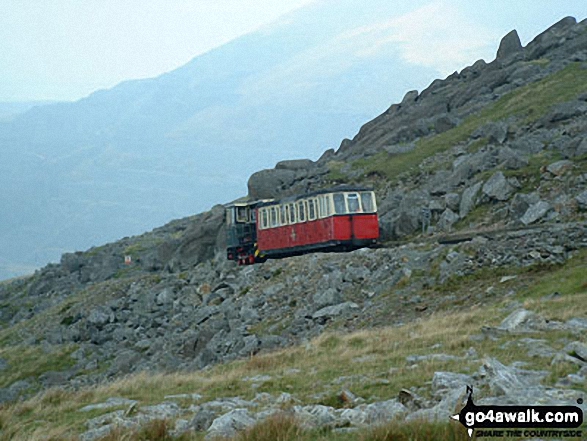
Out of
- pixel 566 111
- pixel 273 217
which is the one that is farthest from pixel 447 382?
pixel 566 111

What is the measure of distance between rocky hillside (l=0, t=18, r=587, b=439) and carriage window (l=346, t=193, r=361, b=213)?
2749 millimetres

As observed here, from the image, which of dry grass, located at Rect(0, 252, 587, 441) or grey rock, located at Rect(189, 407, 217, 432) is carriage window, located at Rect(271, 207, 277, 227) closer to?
dry grass, located at Rect(0, 252, 587, 441)

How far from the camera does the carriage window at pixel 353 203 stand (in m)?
38.8

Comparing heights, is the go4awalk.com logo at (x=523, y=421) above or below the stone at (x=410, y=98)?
below

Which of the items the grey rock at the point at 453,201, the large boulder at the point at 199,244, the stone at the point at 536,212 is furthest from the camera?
the large boulder at the point at 199,244

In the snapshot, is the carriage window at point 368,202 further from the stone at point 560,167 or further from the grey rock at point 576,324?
the grey rock at point 576,324

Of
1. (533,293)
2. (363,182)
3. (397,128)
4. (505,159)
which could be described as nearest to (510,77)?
(397,128)

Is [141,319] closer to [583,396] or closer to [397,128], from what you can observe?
[583,396]

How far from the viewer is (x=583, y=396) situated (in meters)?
8.70

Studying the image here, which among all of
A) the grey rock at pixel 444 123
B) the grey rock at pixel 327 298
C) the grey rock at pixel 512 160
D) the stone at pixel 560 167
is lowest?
the grey rock at pixel 327 298

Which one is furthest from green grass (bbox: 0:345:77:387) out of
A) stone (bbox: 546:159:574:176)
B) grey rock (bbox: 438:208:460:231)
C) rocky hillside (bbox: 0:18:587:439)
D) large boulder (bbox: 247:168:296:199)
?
large boulder (bbox: 247:168:296:199)

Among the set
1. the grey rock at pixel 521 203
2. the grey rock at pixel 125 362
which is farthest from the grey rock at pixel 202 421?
the grey rock at pixel 521 203

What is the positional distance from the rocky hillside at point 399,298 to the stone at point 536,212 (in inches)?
3.2

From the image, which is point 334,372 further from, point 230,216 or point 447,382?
point 230,216
